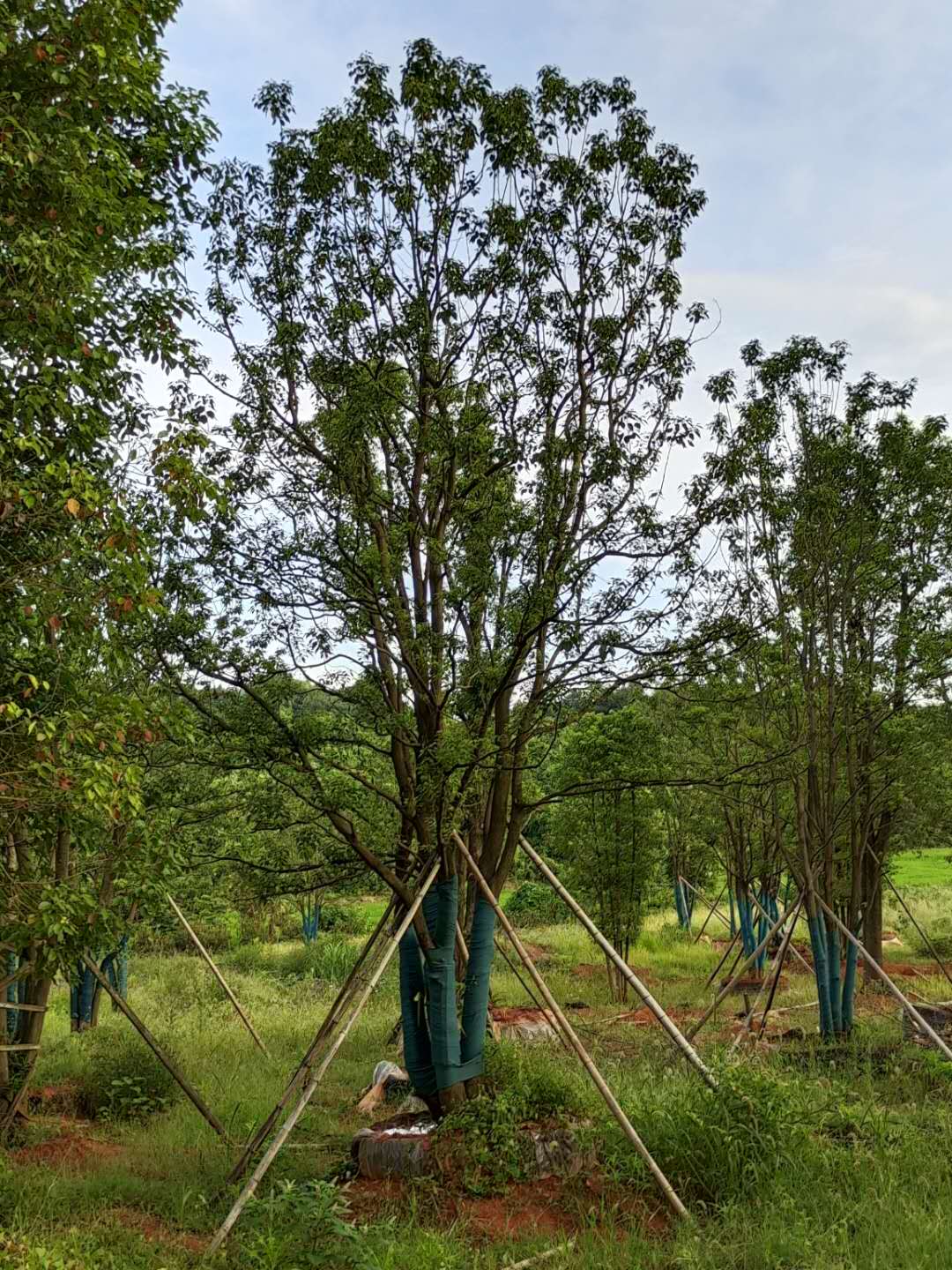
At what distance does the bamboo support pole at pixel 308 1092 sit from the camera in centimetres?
643

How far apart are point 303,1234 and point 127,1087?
508 centimetres

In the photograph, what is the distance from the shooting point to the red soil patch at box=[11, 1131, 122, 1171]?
8.23 meters

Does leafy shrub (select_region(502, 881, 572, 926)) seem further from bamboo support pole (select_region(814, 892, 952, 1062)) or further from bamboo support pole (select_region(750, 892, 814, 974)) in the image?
bamboo support pole (select_region(814, 892, 952, 1062))

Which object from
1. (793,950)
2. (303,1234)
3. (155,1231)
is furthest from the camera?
(793,950)

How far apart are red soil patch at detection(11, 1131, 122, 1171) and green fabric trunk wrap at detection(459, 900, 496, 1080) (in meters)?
3.38

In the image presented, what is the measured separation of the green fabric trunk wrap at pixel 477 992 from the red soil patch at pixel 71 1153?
3.38m

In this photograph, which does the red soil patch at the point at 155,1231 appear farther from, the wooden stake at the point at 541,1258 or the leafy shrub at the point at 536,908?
the leafy shrub at the point at 536,908

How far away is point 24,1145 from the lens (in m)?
8.76

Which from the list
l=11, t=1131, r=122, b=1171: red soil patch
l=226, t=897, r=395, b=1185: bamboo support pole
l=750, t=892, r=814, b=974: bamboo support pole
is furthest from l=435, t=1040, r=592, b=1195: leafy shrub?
l=750, t=892, r=814, b=974: bamboo support pole

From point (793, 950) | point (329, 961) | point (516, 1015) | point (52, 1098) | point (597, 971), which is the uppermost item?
point (52, 1098)

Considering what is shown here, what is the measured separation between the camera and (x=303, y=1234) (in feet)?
21.6

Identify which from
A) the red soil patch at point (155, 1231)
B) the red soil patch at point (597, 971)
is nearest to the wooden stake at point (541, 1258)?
the red soil patch at point (155, 1231)

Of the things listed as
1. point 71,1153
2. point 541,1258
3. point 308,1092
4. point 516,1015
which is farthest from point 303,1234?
point 516,1015

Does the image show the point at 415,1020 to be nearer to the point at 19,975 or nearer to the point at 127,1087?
the point at 19,975
